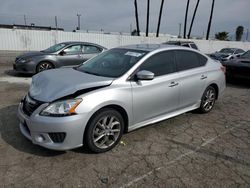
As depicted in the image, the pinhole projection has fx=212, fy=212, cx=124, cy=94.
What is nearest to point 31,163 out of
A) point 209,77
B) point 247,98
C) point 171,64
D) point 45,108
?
point 45,108

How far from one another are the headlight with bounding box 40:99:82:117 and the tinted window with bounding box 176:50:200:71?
86.8 inches

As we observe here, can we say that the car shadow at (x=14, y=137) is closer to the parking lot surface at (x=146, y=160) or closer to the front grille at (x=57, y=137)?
the parking lot surface at (x=146, y=160)

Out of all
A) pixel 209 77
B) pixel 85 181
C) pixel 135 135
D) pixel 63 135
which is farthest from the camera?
pixel 209 77

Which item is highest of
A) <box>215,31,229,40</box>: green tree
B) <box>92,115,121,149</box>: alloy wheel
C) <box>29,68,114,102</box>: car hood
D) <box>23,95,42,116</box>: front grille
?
<box>215,31,229,40</box>: green tree

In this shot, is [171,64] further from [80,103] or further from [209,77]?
[80,103]

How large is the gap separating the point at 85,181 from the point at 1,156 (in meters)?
1.30

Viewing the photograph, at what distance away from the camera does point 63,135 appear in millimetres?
2689

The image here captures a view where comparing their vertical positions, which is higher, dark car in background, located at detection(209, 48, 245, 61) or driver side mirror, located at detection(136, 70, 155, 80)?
driver side mirror, located at detection(136, 70, 155, 80)

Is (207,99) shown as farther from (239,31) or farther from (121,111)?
(239,31)

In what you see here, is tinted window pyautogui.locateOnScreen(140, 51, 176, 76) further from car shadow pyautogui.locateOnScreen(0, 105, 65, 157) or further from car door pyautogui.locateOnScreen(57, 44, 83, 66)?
car door pyautogui.locateOnScreen(57, 44, 83, 66)

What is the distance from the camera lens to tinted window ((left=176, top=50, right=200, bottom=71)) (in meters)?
4.05

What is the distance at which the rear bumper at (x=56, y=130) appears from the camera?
2.64 m

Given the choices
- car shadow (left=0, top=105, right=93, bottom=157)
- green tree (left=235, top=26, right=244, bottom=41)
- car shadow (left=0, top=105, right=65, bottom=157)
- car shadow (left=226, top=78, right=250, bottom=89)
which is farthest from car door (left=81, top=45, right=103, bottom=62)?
green tree (left=235, top=26, right=244, bottom=41)

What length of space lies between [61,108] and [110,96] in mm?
667
